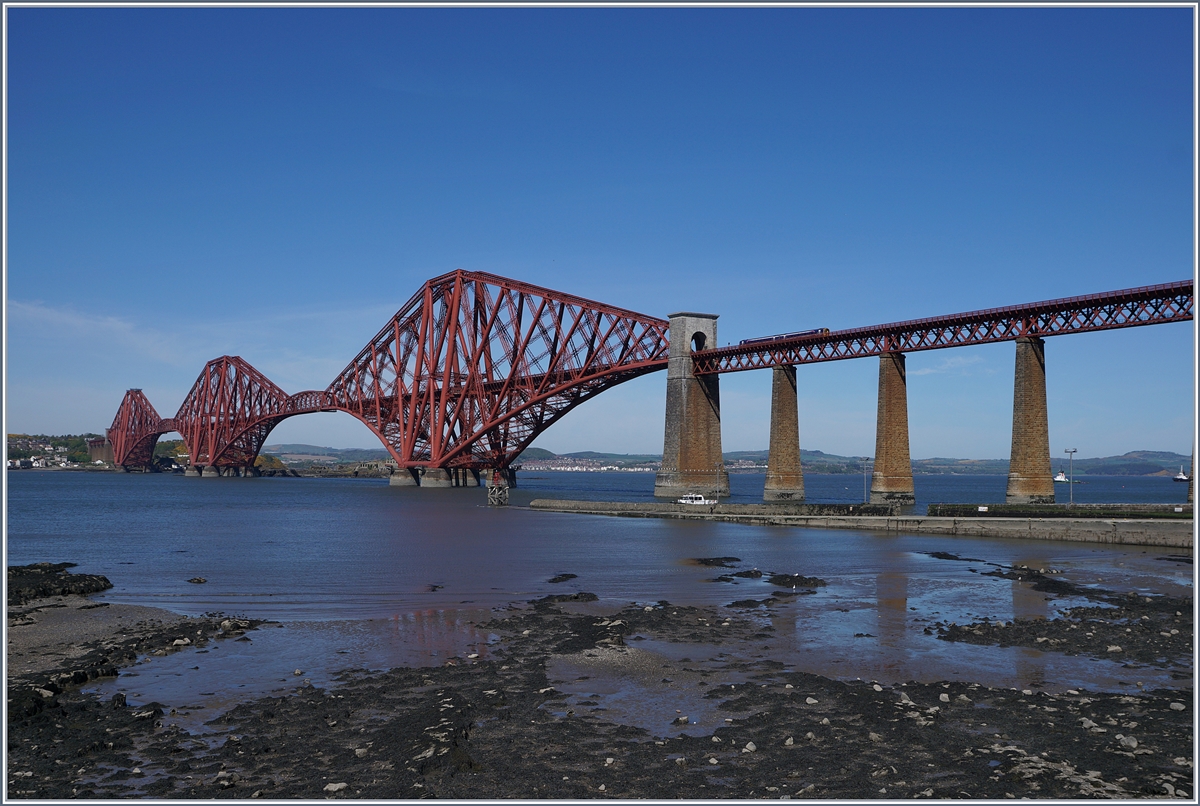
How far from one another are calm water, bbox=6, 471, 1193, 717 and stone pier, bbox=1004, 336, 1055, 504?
1452 cm

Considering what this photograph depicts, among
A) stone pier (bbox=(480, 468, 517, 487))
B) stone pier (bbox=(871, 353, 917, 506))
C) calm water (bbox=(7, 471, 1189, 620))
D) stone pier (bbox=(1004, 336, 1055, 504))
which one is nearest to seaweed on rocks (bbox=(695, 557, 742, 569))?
calm water (bbox=(7, 471, 1189, 620))

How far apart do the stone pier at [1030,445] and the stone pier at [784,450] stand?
833 inches

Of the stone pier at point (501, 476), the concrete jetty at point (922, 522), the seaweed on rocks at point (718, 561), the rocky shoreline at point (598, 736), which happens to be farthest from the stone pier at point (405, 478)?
the rocky shoreline at point (598, 736)

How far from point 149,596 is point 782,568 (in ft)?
72.3

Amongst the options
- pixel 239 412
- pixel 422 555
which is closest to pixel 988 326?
pixel 422 555

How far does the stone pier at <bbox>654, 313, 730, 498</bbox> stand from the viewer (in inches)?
3578

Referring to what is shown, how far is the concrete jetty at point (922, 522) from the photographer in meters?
43.0

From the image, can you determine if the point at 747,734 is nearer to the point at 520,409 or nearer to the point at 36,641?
the point at 36,641

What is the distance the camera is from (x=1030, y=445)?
60.7 meters

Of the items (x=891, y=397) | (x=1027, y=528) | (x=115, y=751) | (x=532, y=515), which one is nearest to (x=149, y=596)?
(x=115, y=751)

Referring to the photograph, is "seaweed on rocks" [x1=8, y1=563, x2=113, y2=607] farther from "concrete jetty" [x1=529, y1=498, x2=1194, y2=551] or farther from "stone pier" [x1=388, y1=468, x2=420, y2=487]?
"stone pier" [x1=388, y1=468, x2=420, y2=487]

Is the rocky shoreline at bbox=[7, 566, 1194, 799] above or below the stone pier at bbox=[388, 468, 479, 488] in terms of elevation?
below

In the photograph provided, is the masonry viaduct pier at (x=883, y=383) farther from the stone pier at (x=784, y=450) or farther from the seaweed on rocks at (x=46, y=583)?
the seaweed on rocks at (x=46, y=583)

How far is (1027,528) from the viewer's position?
47219 millimetres
